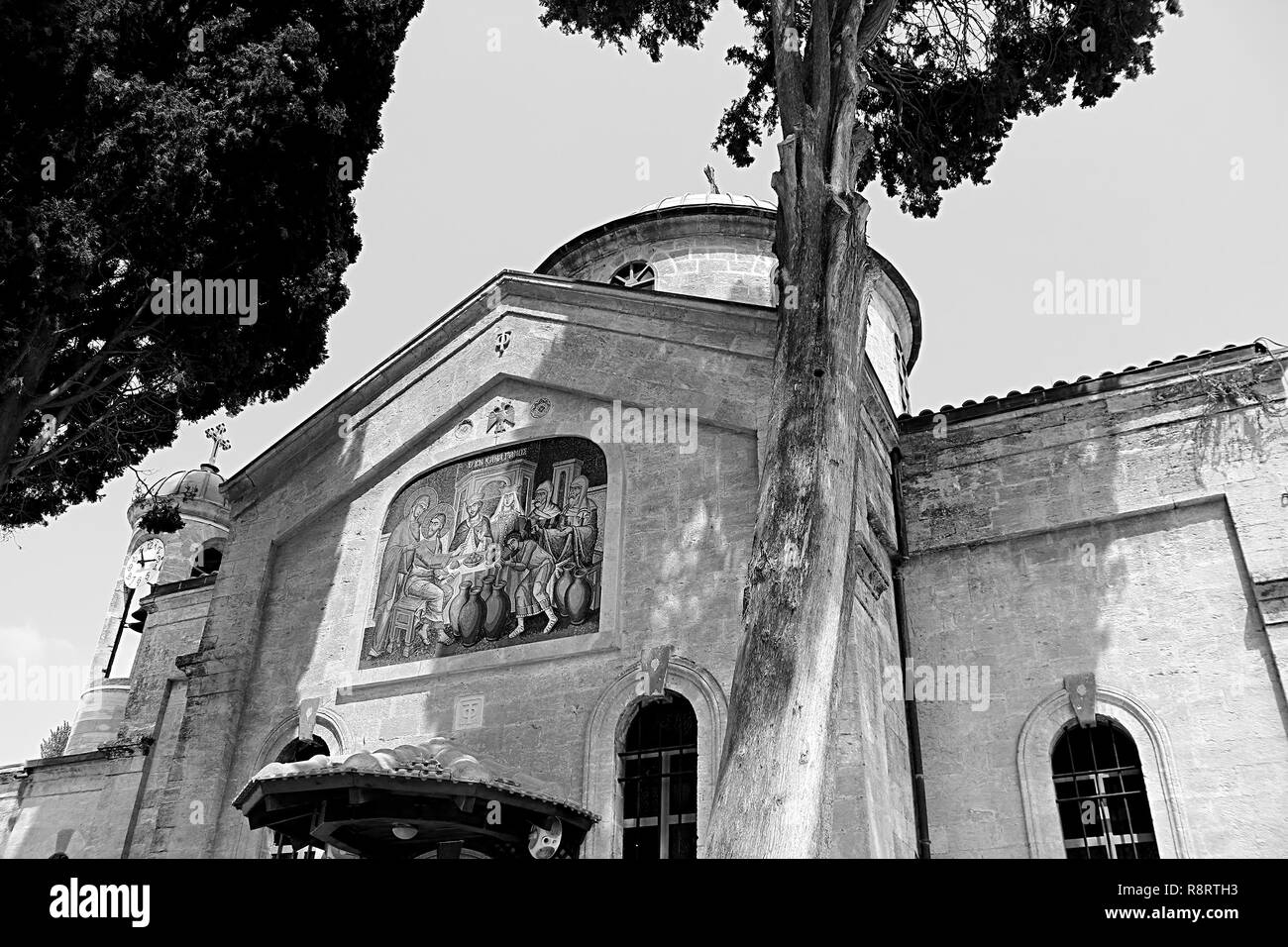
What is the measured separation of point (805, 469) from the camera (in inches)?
281

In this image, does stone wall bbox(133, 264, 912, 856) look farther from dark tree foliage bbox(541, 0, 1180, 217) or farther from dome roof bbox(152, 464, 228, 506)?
dome roof bbox(152, 464, 228, 506)

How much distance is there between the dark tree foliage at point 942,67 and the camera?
10.2 m

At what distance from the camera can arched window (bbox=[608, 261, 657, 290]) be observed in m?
16.7

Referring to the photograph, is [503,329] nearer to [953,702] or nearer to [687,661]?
[687,661]

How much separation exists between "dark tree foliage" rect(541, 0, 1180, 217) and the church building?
244 cm

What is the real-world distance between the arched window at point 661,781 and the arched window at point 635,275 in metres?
8.77

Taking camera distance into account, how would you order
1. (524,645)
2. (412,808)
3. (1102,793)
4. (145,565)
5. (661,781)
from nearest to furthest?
1. (412,808)
2. (661,781)
3. (1102,793)
4. (524,645)
5. (145,565)

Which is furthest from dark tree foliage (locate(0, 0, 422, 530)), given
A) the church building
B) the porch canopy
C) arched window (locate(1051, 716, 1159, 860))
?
arched window (locate(1051, 716, 1159, 860))

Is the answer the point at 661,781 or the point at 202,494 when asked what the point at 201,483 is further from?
the point at 661,781

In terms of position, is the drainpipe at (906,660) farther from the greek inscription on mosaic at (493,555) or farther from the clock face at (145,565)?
the clock face at (145,565)

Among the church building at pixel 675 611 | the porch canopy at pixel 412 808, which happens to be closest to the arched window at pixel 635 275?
the church building at pixel 675 611

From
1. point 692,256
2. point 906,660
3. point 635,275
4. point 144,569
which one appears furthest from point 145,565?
point 906,660

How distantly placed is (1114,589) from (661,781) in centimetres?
481
